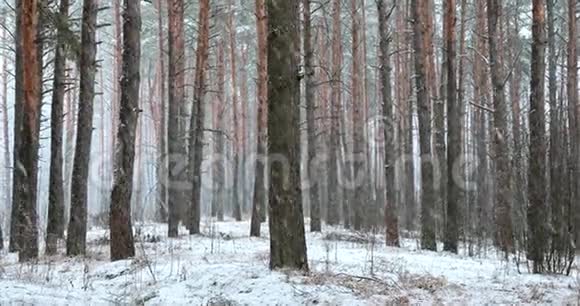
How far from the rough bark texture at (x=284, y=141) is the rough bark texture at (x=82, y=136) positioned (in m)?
4.66

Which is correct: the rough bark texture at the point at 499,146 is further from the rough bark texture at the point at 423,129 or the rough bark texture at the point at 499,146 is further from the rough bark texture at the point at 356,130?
the rough bark texture at the point at 356,130

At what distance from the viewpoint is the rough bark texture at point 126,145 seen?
8750mm

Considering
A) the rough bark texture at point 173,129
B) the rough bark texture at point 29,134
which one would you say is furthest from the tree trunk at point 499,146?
the rough bark texture at point 29,134

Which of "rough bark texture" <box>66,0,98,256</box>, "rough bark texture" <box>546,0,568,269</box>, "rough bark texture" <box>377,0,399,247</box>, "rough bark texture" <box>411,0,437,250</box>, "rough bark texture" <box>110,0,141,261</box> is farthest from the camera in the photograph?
"rough bark texture" <box>377,0,399,247</box>

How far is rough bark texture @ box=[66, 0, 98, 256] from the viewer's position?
405 inches

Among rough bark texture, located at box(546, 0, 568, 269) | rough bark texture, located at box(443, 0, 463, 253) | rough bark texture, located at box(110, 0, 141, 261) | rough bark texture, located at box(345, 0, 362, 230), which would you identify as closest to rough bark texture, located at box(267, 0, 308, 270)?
rough bark texture, located at box(110, 0, 141, 261)

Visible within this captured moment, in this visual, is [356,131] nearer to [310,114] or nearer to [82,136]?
[310,114]

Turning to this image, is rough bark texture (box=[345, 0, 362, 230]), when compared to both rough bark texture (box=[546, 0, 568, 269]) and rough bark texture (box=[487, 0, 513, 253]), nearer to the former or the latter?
rough bark texture (box=[487, 0, 513, 253])

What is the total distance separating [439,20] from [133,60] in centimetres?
2673

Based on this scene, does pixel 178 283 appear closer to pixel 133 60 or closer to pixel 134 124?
pixel 134 124

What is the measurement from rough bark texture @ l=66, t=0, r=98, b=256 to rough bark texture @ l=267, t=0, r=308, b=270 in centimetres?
466

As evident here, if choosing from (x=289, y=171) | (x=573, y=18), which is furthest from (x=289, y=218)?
(x=573, y=18)

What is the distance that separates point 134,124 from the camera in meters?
8.92

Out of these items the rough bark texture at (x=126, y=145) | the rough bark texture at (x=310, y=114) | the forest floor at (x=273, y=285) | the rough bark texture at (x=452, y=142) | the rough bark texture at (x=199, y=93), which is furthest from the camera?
the rough bark texture at (x=310, y=114)
